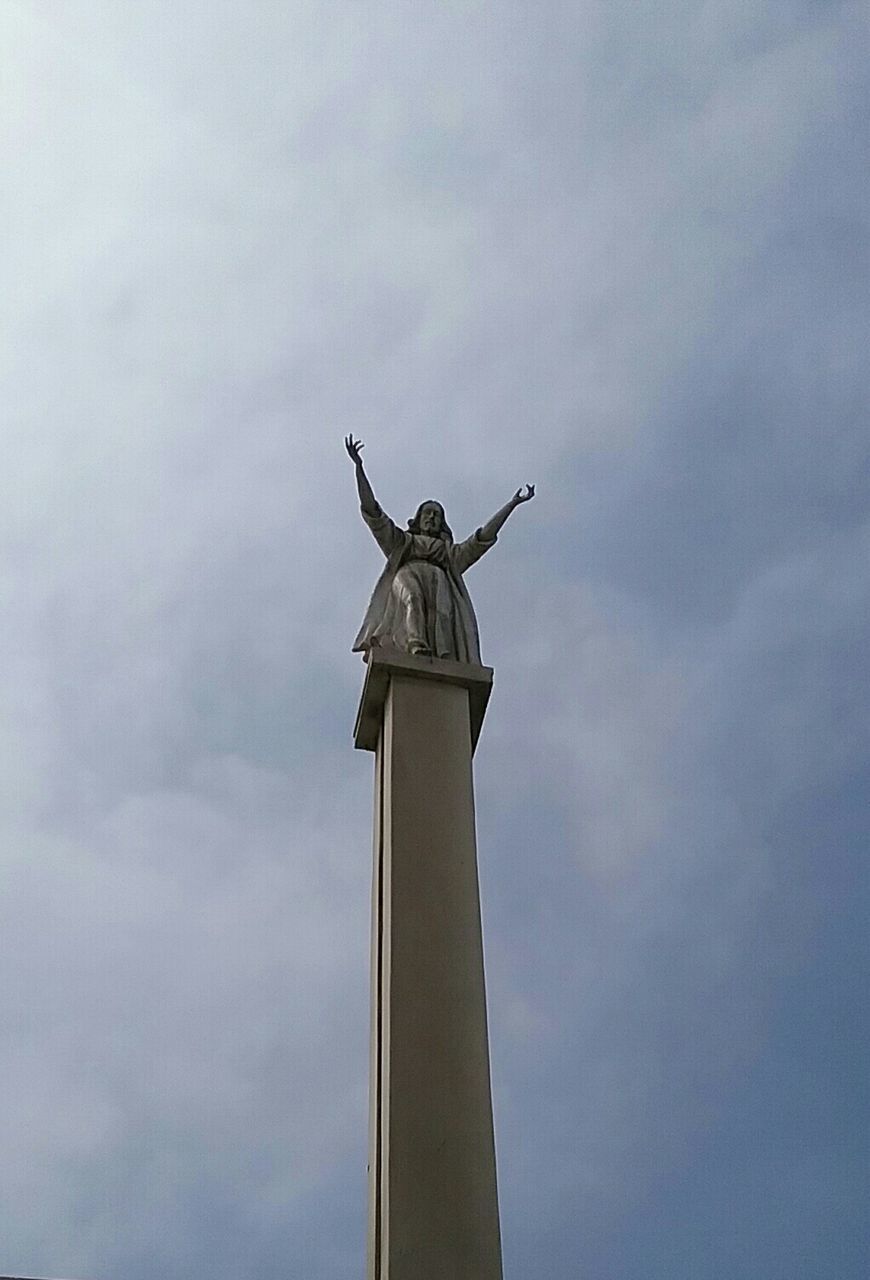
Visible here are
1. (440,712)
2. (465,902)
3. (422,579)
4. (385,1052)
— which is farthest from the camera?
(422,579)

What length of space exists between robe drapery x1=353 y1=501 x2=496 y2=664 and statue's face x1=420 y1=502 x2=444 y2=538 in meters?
0.13

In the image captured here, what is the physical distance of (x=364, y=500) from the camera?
14.6 metres

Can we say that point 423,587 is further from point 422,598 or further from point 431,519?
point 431,519

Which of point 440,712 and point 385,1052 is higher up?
point 440,712

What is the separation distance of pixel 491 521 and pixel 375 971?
5746 mm

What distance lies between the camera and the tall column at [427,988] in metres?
9.54

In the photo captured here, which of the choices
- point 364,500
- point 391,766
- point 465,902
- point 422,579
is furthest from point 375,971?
point 364,500

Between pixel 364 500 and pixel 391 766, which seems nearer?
pixel 391 766

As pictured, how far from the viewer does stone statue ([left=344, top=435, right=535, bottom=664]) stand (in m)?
13.5

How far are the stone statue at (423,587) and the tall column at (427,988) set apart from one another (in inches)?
21.8

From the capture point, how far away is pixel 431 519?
50.3 ft

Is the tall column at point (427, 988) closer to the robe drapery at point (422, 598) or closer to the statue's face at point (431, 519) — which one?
the robe drapery at point (422, 598)

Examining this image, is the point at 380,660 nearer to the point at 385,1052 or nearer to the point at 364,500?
the point at 364,500

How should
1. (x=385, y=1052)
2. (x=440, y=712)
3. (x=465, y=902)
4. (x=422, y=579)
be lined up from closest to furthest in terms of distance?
(x=385, y=1052) < (x=465, y=902) < (x=440, y=712) < (x=422, y=579)
